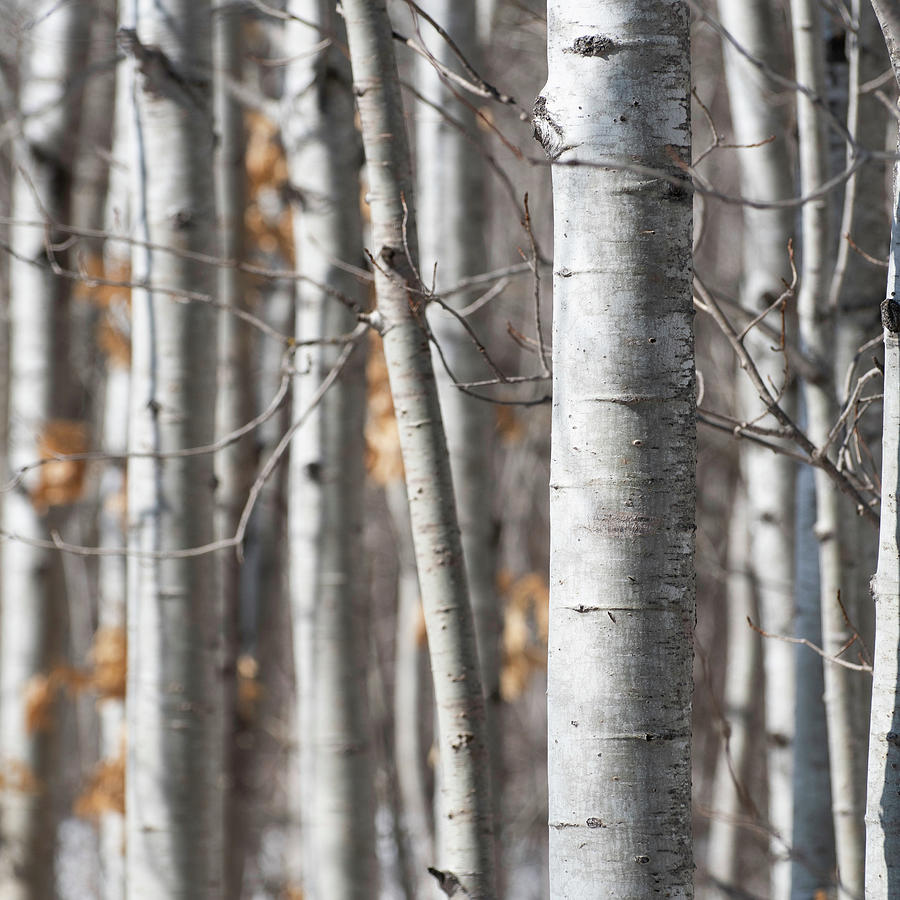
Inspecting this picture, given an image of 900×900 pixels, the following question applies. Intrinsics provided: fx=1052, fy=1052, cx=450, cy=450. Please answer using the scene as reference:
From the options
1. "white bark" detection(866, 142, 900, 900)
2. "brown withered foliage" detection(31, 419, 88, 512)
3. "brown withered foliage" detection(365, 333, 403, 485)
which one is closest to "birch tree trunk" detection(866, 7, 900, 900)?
"white bark" detection(866, 142, 900, 900)

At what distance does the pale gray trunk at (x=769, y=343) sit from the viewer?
3.03m

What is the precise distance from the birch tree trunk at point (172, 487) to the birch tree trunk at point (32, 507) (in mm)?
1790

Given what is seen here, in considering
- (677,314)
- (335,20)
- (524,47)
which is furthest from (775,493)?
(524,47)

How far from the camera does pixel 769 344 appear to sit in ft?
9.40

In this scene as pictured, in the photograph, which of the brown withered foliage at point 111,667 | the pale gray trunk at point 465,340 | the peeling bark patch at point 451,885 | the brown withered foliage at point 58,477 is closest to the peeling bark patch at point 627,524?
the peeling bark patch at point 451,885

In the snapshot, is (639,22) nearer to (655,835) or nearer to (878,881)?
(655,835)

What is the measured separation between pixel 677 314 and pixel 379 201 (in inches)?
30.0

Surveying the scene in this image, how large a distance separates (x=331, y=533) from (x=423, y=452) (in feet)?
3.62

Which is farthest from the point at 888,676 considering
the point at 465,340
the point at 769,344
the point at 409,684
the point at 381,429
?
the point at 409,684

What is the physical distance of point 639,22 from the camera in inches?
55.7

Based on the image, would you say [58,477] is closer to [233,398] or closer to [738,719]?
[233,398]

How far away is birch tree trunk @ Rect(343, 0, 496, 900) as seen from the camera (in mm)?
1874

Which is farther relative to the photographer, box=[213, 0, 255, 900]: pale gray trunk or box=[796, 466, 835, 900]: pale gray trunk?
box=[213, 0, 255, 900]: pale gray trunk

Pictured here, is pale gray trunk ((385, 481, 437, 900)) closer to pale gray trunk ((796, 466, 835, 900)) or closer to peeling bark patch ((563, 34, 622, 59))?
pale gray trunk ((796, 466, 835, 900))
